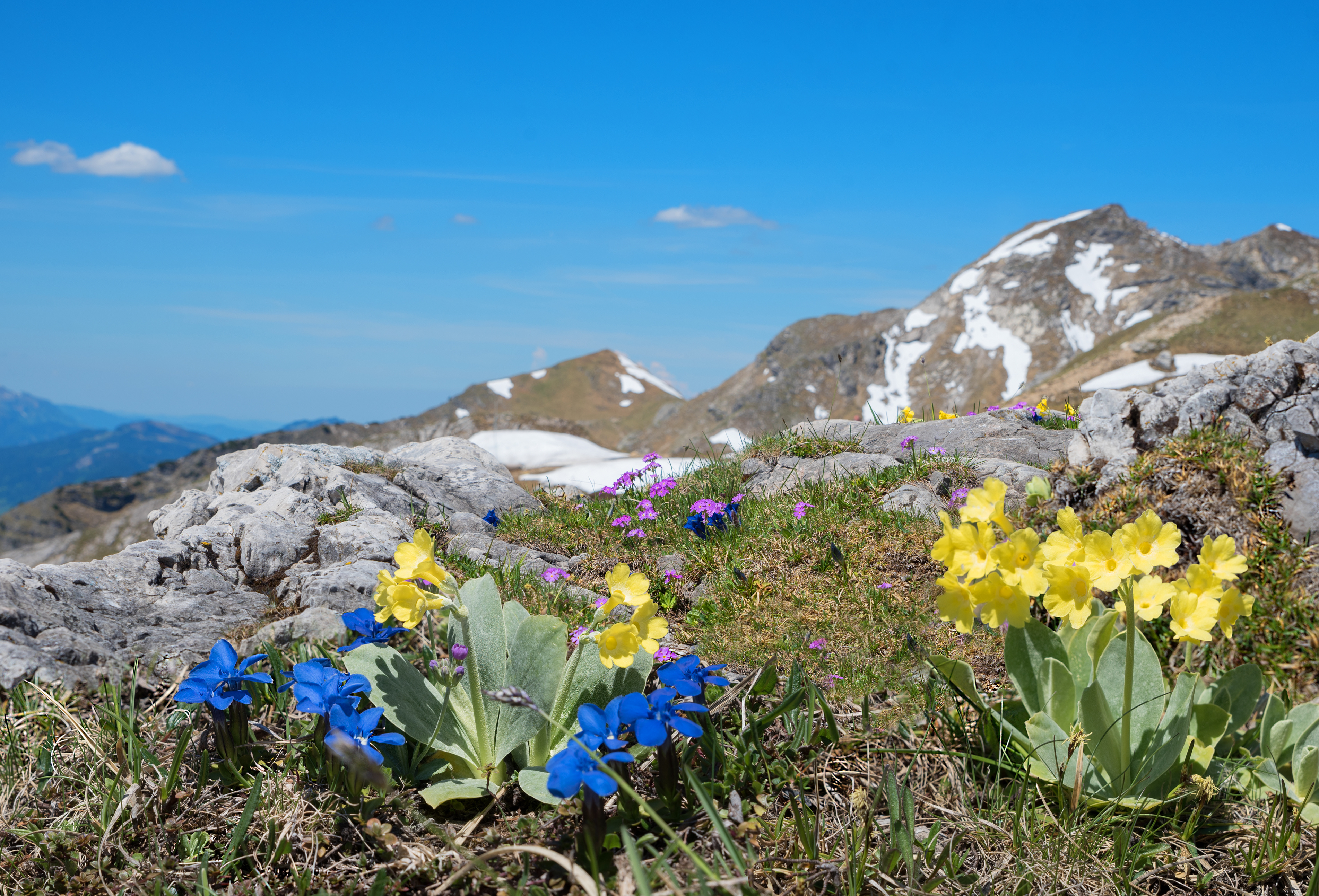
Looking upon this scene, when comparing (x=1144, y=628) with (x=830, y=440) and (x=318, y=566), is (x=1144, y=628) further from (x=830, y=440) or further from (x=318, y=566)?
(x=318, y=566)

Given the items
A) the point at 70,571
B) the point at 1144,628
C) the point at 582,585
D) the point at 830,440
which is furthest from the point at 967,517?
the point at 70,571

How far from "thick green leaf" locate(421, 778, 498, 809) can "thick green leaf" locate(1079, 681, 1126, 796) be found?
225 centimetres

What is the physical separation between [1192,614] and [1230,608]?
0.34 ft

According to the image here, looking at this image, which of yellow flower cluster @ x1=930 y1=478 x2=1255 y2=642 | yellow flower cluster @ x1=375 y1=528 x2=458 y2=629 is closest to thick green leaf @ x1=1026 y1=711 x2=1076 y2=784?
yellow flower cluster @ x1=930 y1=478 x2=1255 y2=642

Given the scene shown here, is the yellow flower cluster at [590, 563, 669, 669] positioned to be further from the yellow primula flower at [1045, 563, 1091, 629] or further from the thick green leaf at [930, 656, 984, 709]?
the yellow primula flower at [1045, 563, 1091, 629]

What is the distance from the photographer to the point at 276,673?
150 inches

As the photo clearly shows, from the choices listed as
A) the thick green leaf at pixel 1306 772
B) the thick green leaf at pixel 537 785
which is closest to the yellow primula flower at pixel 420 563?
the thick green leaf at pixel 537 785

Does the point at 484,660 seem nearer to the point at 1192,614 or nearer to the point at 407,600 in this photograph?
the point at 407,600

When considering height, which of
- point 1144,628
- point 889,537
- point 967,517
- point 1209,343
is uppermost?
point 1209,343

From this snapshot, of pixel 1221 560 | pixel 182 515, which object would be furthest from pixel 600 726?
pixel 182 515

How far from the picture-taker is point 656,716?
2.72 meters

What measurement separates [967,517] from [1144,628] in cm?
240

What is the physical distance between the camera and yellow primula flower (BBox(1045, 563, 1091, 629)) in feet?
8.05

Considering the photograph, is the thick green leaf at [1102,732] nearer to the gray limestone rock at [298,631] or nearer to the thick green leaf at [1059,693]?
the thick green leaf at [1059,693]
